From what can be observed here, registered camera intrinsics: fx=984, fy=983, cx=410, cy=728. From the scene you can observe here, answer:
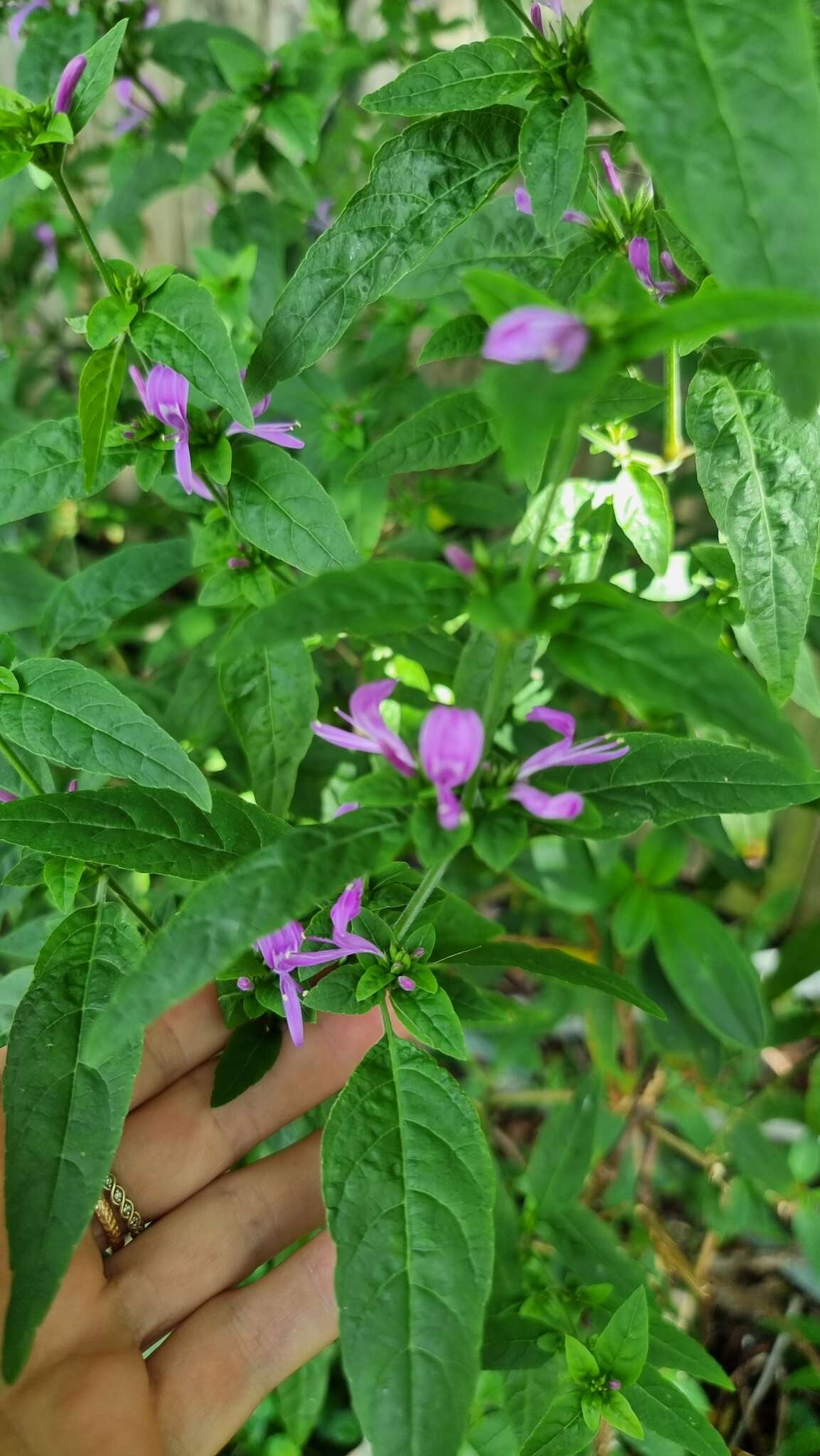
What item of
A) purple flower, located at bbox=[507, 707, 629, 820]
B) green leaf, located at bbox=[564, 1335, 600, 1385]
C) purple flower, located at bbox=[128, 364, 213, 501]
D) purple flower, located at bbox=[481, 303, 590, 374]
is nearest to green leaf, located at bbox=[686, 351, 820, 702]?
purple flower, located at bbox=[507, 707, 629, 820]

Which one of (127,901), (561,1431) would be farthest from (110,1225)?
(561,1431)

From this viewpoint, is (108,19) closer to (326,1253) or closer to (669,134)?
(669,134)

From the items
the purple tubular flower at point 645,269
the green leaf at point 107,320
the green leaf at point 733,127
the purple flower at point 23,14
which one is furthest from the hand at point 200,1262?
the purple flower at point 23,14

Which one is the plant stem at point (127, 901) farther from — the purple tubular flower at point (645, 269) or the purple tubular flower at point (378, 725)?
the purple tubular flower at point (645, 269)

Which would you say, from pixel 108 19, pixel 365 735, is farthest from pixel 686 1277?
pixel 108 19

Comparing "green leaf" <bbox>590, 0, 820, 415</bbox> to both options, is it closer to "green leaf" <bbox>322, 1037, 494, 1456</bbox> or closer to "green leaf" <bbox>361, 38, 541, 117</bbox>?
"green leaf" <bbox>361, 38, 541, 117</bbox>

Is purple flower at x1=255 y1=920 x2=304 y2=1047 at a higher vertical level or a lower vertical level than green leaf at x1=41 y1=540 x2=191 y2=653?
lower

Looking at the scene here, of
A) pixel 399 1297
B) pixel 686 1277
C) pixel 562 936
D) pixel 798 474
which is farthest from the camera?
pixel 562 936
